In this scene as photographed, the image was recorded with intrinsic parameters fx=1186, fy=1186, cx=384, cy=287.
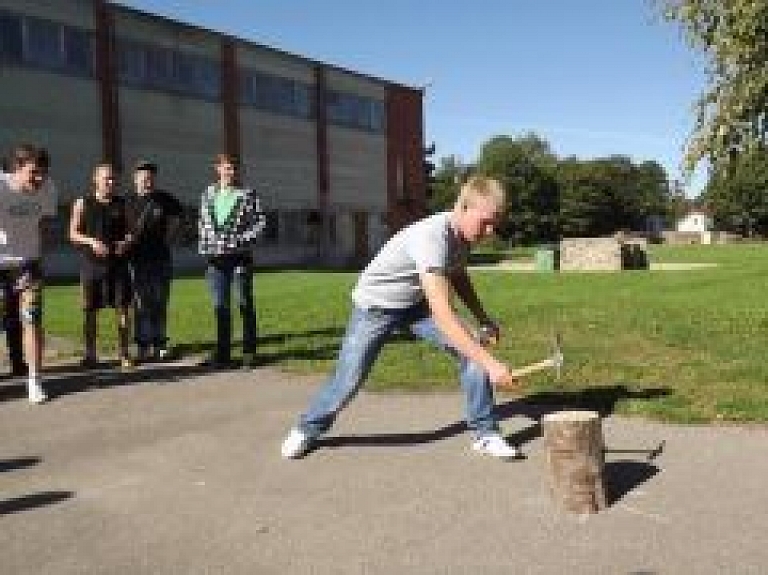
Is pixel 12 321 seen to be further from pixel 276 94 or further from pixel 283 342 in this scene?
pixel 276 94

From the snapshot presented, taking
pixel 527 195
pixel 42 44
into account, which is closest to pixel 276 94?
pixel 42 44

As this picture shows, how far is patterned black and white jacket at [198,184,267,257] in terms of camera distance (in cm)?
1098

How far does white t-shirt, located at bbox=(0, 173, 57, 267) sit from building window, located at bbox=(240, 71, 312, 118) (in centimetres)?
4149

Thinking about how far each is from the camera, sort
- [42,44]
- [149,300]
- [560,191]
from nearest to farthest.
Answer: [149,300], [42,44], [560,191]

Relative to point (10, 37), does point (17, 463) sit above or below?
below

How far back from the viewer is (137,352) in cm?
1205

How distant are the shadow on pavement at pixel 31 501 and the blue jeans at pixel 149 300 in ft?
16.7

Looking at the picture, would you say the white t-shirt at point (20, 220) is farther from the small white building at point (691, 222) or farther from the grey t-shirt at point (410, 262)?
the small white building at point (691, 222)

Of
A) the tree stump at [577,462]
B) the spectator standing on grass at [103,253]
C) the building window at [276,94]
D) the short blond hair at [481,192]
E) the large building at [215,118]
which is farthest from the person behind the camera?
the building window at [276,94]

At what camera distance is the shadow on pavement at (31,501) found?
20.3ft

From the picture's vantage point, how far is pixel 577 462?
229 inches

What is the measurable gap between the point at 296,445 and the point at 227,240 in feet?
13.8

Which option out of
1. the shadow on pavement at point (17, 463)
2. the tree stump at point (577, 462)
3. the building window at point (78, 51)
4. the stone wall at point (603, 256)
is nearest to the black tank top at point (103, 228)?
the shadow on pavement at point (17, 463)

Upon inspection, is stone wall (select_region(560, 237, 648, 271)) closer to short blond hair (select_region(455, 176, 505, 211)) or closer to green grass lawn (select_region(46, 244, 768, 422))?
green grass lawn (select_region(46, 244, 768, 422))
